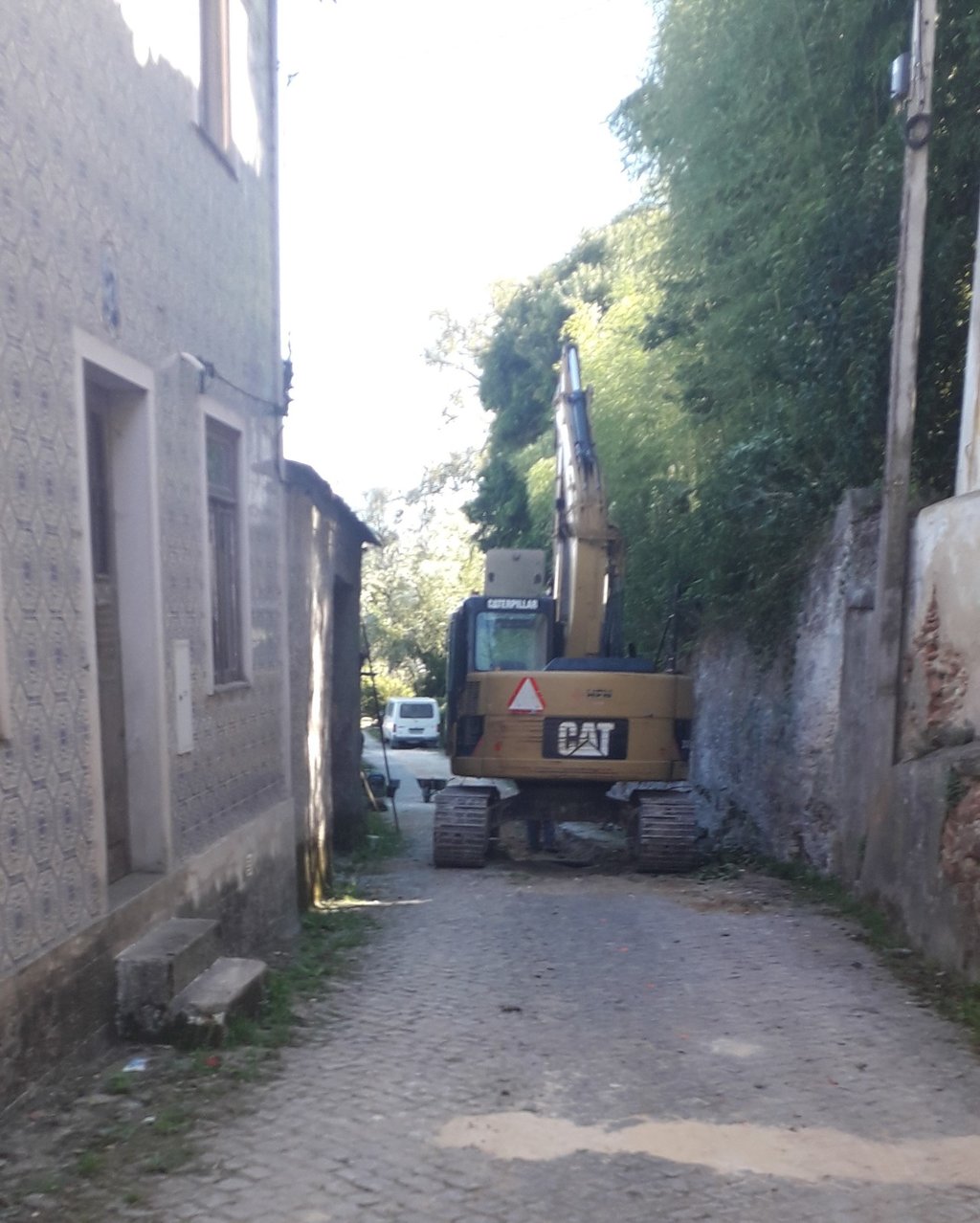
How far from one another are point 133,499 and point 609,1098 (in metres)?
3.64

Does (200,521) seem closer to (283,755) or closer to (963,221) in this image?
(283,755)

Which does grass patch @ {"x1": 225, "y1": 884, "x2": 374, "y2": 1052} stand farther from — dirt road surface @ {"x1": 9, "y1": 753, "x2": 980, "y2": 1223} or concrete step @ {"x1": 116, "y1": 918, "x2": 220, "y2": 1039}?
concrete step @ {"x1": 116, "y1": 918, "x2": 220, "y2": 1039}

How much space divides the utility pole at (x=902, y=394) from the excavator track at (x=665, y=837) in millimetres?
2935

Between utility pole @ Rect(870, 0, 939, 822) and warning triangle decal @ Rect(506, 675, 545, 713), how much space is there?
381 cm

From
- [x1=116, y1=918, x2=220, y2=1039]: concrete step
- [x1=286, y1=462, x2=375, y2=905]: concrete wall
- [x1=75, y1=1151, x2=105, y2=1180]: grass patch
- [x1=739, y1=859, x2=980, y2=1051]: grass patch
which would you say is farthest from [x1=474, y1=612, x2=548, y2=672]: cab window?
[x1=75, y1=1151, x2=105, y2=1180]: grass patch

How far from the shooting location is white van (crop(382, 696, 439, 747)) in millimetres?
32906

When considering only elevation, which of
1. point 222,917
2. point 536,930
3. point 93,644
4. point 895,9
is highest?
point 895,9

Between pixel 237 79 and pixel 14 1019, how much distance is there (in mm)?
6195

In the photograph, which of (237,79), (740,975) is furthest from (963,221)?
(740,975)

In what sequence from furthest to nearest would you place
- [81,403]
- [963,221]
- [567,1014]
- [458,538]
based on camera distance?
[458,538]
[963,221]
[567,1014]
[81,403]

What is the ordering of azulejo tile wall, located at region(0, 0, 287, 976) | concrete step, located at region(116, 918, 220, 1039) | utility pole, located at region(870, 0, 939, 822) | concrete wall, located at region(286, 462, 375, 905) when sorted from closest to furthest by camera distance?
1. azulejo tile wall, located at region(0, 0, 287, 976)
2. concrete step, located at region(116, 918, 220, 1039)
3. utility pole, located at region(870, 0, 939, 822)
4. concrete wall, located at region(286, 462, 375, 905)

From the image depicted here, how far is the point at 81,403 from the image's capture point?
4887 mm

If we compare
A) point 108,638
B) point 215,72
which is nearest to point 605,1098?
point 108,638

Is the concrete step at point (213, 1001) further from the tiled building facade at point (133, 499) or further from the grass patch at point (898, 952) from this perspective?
the grass patch at point (898, 952)
